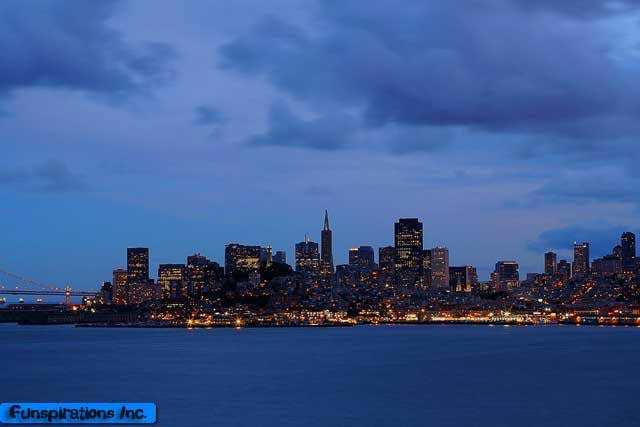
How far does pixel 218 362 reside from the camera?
101m

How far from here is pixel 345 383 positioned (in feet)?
257

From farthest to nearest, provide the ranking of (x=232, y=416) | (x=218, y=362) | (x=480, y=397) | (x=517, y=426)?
(x=218, y=362) < (x=480, y=397) < (x=232, y=416) < (x=517, y=426)

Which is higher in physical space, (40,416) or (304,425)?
(40,416)

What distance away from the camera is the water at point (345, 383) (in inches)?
2319

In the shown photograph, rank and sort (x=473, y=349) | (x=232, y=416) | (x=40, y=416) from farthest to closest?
(x=473, y=349)
(x=232, y=416)
(x=40, y=416)

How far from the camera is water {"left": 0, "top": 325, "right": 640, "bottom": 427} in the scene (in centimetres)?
5891

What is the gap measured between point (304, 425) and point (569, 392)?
81.4 feet

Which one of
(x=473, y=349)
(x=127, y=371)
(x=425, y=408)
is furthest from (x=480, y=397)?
(x=473, y=349)

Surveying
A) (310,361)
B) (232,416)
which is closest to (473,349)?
(310,361)

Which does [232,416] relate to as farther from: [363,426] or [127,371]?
[127,371]

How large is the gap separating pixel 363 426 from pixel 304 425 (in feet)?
11.0

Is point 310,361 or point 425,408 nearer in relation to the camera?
point 425,408

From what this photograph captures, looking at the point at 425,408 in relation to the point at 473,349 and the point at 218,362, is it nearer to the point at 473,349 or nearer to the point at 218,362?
the point at 218,362

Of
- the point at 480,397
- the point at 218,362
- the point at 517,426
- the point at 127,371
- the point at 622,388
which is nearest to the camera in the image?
the point at 517,426
